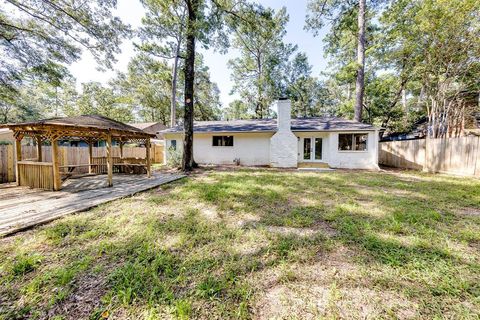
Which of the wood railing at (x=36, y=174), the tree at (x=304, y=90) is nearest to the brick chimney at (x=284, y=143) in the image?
the wood railing at (x=36, y=174)

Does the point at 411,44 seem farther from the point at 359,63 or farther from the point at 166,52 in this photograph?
the point at 166,52

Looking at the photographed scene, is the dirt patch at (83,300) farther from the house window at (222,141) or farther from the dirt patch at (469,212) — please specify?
the house window at (222,141)

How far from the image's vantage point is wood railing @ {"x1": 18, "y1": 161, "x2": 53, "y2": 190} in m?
6.36

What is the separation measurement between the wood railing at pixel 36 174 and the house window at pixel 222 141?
31.0 feet

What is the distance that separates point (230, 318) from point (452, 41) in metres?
15.0

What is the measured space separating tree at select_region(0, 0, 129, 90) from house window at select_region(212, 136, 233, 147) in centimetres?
784

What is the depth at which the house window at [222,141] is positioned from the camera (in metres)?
14.4

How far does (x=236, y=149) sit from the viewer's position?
46.6ft

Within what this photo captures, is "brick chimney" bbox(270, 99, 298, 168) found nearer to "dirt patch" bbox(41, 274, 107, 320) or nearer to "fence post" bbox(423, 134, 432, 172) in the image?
"fence post" bbox(423, 134, 432, 172)

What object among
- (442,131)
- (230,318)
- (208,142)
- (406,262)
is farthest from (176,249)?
(442,131)

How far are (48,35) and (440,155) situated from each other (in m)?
20.7

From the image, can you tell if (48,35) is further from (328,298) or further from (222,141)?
(328,298)

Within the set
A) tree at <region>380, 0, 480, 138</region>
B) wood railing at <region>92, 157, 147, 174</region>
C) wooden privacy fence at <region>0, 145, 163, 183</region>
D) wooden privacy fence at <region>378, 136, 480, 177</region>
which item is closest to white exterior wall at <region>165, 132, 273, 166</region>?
wood railing at <region>92, 157, 147, 174</region>

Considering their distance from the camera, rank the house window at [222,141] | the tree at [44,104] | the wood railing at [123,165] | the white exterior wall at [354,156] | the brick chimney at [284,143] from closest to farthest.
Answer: the wood railing at [123,165], the white exterior wall at [354,156], the brick chimney at [284,143], the house window at [222,141], the tree at [44,104]
